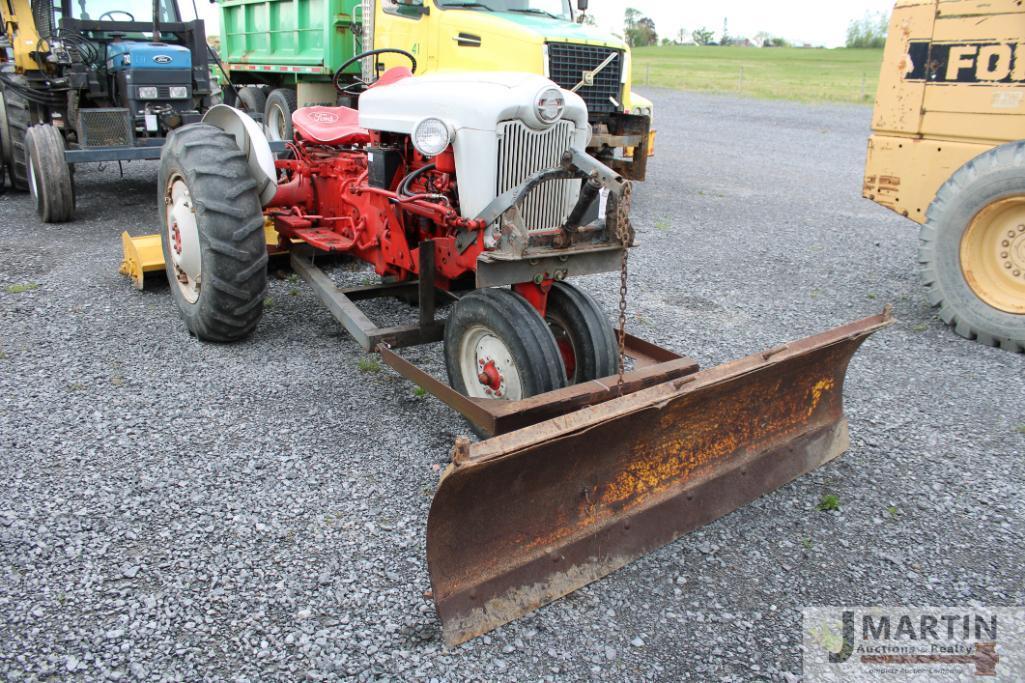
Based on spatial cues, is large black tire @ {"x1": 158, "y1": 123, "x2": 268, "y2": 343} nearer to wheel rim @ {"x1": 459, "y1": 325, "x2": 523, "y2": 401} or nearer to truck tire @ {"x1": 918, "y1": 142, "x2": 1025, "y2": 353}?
wheel rim @ {"x1": 459, "y1": 325, "x2": 523, "y2": 401}

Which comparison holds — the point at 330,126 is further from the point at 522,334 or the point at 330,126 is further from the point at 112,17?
the point at 112,17

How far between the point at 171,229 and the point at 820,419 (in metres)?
3.89

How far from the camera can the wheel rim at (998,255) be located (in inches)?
205

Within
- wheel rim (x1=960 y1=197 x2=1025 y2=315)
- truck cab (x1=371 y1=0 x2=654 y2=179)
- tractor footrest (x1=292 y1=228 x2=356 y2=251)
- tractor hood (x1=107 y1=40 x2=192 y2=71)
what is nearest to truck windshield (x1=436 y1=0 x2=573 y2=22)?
truck cab (x1=371 y1=0 x2=654 y2=179)

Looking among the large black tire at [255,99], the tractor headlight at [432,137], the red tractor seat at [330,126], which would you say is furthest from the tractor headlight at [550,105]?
the large black tire at [255,99]

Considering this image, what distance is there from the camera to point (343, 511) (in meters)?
3.11

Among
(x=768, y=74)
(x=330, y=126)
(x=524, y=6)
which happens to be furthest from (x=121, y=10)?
(x=768, y=74)

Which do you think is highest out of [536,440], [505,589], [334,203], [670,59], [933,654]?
[670,59]

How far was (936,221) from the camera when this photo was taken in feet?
18.0

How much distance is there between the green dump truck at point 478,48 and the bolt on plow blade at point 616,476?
4758mm

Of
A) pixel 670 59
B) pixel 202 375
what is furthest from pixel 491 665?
pixel 670 59

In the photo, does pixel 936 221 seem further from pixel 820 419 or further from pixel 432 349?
pixel 432 349

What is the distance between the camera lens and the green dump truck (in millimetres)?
7820

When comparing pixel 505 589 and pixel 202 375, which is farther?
pixel 202 375
